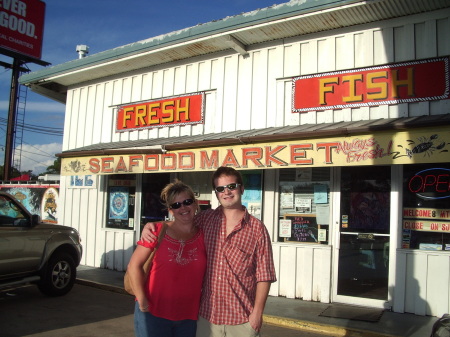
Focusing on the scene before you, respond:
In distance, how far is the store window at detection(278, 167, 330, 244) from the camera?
7.32 metres

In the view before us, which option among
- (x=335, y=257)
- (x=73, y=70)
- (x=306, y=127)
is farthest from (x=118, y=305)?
(x=73, y=70)

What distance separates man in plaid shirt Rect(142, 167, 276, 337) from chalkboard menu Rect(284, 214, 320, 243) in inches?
184

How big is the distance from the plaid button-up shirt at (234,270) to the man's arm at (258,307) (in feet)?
0.13

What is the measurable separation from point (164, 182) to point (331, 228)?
390 centimetres

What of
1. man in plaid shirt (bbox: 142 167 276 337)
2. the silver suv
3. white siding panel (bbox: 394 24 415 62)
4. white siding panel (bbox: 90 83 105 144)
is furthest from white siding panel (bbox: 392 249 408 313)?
white siding panel (bbox: 90 83 105 144)

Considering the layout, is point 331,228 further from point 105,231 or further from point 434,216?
point 105,231

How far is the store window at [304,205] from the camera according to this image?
7324 mm

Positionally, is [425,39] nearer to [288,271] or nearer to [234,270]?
[288,271]

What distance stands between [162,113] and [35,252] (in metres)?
3.84

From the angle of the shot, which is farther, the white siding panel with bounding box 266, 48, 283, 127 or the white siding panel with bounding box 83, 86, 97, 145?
the white siding panel with bounding box 83, 86, 97, 145

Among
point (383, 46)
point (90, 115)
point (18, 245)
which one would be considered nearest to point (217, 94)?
point (383, 46)

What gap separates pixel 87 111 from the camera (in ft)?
35.7

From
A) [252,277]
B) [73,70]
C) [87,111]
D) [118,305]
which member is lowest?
[118,305]

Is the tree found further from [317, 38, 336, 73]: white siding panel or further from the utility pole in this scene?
[317, 38, 336, 73]: white siding panel
